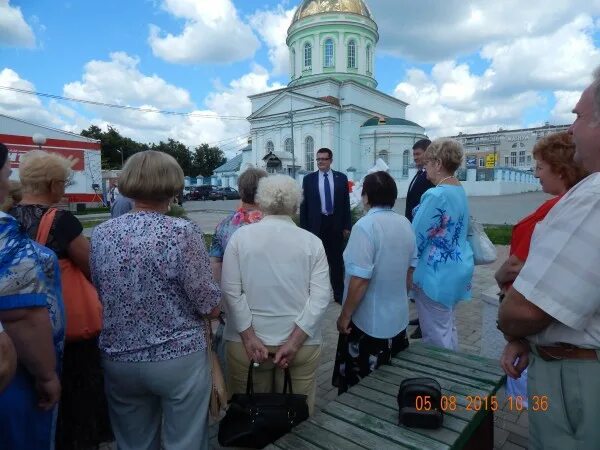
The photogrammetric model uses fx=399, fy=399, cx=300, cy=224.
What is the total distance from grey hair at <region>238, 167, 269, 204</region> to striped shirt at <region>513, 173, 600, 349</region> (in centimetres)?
180

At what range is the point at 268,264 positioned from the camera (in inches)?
83.0

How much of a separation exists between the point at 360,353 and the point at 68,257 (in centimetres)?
189

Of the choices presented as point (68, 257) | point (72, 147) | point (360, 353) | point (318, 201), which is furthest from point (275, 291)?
point (72, 147)

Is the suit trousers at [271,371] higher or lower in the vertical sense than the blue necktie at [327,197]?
lower

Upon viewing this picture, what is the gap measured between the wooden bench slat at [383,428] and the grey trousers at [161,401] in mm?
623

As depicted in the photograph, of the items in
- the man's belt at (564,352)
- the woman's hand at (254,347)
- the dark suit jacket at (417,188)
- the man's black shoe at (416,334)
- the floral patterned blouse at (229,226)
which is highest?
the dark suit jacket at (417,188)

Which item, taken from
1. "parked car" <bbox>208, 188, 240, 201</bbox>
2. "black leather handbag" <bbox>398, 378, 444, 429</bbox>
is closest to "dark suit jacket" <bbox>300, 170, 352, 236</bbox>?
"black leather handbag" <bbox>398, 378, 444, 429</bbox>

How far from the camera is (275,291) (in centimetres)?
213

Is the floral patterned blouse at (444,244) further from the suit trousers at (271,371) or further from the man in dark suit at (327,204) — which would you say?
the man in dark suit at (327,204)

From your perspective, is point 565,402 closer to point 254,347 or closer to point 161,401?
point 254,347

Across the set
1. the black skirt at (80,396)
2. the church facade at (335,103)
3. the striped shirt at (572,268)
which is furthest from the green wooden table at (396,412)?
the church facade at (335,103)

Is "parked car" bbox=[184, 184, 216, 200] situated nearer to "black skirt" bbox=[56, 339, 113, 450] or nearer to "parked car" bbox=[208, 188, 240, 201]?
"parked car" bbox=[208, 188, 240, 201]

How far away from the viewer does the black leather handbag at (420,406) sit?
1802mm

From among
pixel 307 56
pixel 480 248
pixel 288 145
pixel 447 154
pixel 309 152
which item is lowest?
pixel 480 248
